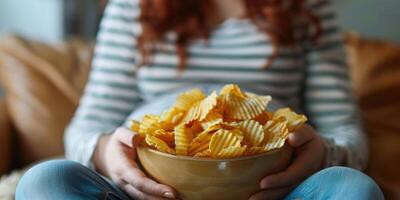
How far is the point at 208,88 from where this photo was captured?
1.01 m

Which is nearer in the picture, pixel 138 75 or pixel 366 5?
pixel 138 75

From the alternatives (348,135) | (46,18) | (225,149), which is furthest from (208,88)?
(46,18)

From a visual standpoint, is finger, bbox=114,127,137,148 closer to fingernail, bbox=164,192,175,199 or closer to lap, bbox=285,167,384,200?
fingernail, bbox=164,192,175,199

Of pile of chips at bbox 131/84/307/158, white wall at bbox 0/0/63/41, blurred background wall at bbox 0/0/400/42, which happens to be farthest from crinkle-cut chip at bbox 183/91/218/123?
white wall at bbox 0/0/63/41

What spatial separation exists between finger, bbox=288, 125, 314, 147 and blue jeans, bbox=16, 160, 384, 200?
45 millimetres

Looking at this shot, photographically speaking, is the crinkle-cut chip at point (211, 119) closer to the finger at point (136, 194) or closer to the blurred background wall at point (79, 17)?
the finger at point (136, 194)

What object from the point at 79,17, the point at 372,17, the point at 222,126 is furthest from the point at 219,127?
the point at 79,17

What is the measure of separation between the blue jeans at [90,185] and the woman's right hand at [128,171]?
0.03 metres

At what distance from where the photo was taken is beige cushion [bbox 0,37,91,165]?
130 centimetres

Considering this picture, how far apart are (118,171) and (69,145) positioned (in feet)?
0.82

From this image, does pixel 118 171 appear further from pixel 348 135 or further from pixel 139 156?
pixel 348 135

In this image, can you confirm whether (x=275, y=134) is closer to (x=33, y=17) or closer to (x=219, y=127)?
(x=219, y=127)

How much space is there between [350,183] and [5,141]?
78 centimetres

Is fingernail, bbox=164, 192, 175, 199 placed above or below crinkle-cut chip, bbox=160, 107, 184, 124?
below
